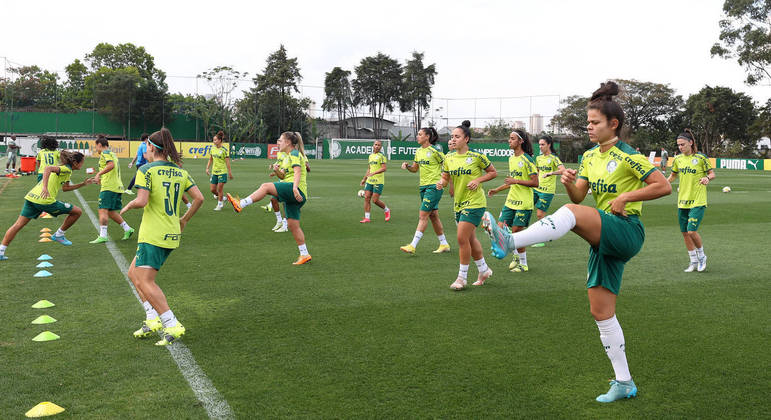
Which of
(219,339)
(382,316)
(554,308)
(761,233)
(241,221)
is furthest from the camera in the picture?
(241,221)

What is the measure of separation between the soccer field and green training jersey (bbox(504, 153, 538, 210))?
3.16 feet

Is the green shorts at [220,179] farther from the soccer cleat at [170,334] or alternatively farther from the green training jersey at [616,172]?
the green training jersey at [616,172]

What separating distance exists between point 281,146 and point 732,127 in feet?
206

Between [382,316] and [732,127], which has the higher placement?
[732,127]

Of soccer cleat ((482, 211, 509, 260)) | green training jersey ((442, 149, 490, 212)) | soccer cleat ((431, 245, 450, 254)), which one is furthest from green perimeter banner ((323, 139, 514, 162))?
soccer cleat ((482, 211, 509, 260))

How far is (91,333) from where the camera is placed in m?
5.34

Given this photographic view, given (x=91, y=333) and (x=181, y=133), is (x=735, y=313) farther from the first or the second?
(x=181, y=133)

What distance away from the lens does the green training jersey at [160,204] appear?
5086 mm

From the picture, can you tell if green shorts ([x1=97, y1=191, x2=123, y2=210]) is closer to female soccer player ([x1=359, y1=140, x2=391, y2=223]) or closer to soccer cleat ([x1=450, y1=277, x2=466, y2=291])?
female soccer player ([x1=359, y1=140, x2=391, y2=223])

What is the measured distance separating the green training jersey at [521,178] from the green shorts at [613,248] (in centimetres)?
498

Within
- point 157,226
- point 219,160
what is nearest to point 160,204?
point 157,226

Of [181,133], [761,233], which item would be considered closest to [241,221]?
[761,233]

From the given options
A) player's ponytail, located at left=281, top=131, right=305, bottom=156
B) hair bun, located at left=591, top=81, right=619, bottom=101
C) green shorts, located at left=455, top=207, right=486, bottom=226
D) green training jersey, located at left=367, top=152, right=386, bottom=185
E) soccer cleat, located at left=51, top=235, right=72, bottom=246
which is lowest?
soccer cleat, located at left=51, top=235, right=72, bottom=246

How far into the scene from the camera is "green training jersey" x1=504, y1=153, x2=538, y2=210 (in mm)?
8781
